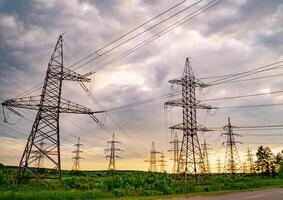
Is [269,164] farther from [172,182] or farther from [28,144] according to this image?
[28,144]

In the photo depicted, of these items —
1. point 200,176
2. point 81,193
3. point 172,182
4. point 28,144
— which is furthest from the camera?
point 200,176

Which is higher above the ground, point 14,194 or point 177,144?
point 177,144

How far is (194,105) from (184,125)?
3286 mm

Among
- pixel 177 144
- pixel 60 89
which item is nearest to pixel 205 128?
pixel 177 144

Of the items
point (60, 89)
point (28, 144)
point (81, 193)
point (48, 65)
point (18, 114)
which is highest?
point (48, 65)

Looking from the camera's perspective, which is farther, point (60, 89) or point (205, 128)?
point (205, 128)

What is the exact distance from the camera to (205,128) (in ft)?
171

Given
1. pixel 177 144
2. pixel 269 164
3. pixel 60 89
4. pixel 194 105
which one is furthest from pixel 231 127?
pixel 269 164

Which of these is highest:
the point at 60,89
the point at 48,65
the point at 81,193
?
the point at 48,65

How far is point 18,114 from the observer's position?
2973cm

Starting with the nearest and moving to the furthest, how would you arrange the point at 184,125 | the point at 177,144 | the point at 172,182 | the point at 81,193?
the point at 81,193, the point at 172,182, the point at 184,125, the point at 177,144

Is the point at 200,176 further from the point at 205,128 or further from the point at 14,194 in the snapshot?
the point at 14,194

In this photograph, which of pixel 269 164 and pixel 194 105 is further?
pixel 269 164

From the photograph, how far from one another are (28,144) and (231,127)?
4592 centimetres
